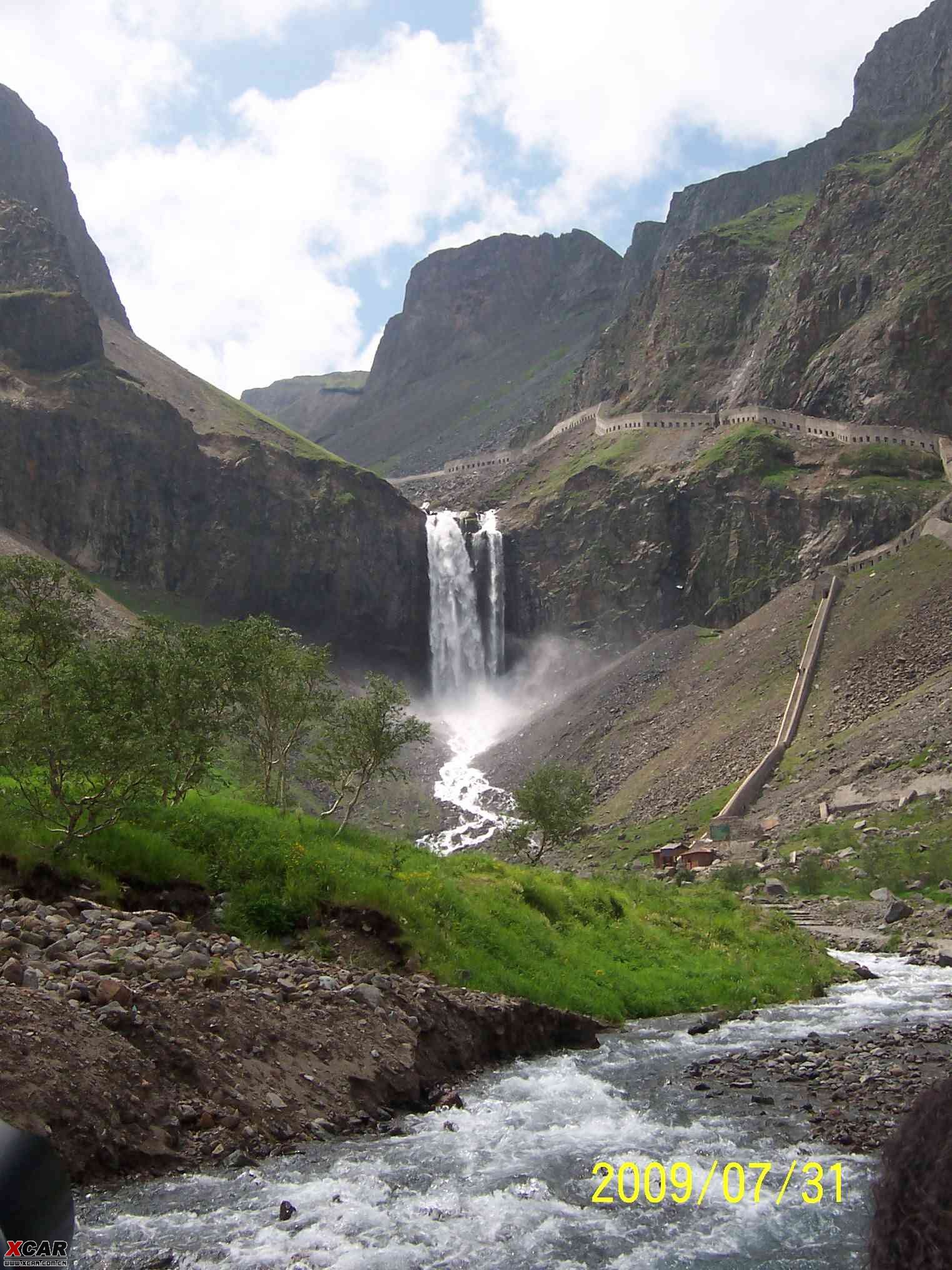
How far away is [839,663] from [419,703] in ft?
157

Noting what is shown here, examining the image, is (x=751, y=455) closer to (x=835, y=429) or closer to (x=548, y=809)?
(x=835, y=429)

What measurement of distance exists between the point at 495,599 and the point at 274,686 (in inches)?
3285

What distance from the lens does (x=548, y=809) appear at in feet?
194

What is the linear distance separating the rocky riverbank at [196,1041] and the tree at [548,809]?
129 feet

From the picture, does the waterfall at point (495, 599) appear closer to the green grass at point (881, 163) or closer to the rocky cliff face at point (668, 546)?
the rocky cliff face at point (668, 546)

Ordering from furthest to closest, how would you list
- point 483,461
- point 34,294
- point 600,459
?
point 483,461 < point 600,459 < point 34,294

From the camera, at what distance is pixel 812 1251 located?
10.1 metres

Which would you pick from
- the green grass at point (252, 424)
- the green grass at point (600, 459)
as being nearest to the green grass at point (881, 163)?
the green grass at point (600, 459)

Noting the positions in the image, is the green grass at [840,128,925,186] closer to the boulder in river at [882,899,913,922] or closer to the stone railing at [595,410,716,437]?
the stone railing at [595,410,716,437]

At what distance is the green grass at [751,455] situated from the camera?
361ft

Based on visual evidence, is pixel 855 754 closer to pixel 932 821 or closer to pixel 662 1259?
pixel 932 821

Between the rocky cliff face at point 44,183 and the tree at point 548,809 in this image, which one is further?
the rocky cliff face at point 44,183

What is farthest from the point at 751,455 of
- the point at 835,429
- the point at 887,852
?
the point at 887,852

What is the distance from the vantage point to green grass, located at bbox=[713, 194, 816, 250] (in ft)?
499
